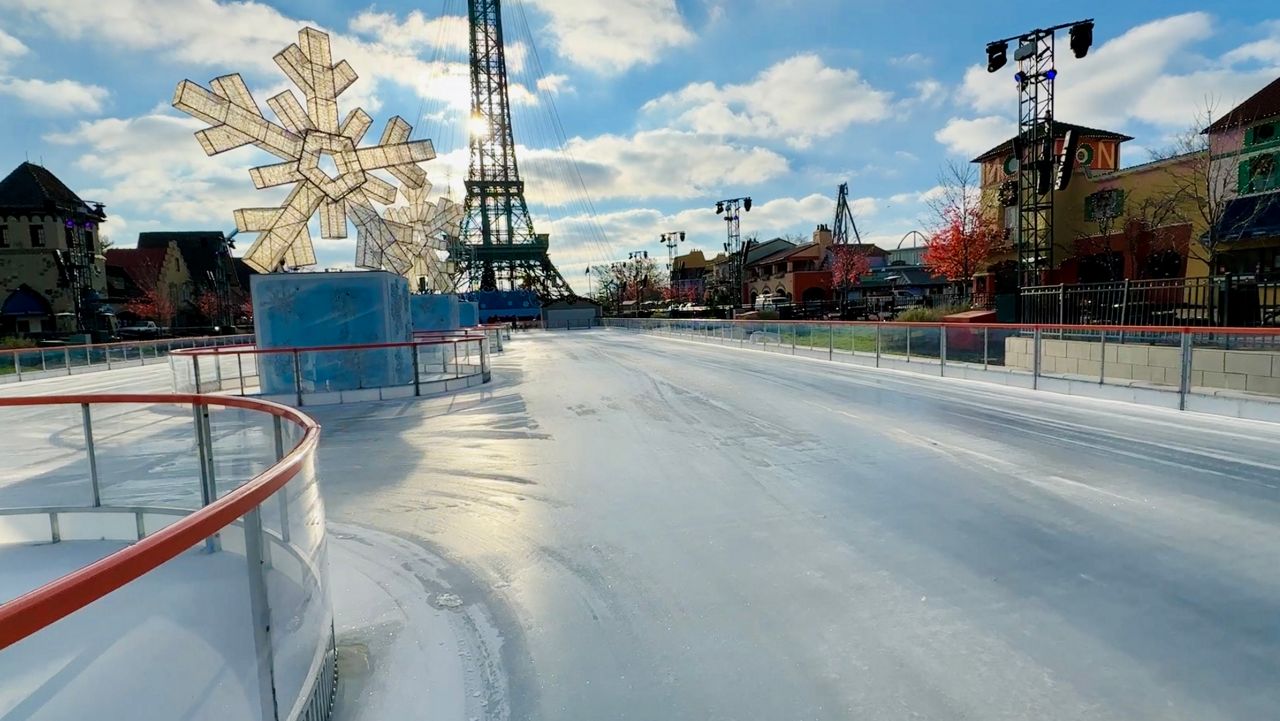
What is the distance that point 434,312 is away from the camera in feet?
104

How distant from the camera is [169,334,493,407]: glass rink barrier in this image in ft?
40.1

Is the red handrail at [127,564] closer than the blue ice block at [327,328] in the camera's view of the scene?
Yes

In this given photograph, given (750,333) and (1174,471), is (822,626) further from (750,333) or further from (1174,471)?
(750,333)

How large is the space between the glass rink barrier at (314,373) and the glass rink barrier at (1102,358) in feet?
33.8

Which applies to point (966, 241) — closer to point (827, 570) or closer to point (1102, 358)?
point (1102, 358)

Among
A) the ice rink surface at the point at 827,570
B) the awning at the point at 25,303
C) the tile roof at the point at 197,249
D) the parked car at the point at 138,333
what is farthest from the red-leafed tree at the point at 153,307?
the ice rink surface at the point at 827,570

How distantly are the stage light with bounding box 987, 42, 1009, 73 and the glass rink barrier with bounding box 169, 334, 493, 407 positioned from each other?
1786 cm

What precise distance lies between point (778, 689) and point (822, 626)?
23.8 inches

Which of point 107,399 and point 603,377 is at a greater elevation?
point 107,399

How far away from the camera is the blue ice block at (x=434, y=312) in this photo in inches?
1209

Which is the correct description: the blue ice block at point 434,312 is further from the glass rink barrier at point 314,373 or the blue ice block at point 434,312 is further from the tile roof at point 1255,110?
the tile roof at point 1255,110

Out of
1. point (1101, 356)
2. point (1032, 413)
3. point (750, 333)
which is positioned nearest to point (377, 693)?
point (1032, 413)

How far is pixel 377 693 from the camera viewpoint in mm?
2828

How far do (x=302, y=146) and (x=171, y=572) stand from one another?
1566 centimetres
